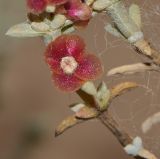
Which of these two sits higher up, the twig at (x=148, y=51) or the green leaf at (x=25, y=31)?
the green leaf at (x=25, y=31)

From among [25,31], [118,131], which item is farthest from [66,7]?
[118,131]

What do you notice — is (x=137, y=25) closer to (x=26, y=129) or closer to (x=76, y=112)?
(x=76, y=112)

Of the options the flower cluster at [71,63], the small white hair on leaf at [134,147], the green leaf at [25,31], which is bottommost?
the small white hair on leaf at [134,147]

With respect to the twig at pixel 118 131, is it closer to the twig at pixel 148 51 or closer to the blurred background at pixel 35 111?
the twig at pixel 148 51

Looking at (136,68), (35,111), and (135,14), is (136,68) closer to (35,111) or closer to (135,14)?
(135,14)

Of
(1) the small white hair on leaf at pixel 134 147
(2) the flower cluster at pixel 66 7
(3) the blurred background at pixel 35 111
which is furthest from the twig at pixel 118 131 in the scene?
(3) the blurred background at pixel 35 111

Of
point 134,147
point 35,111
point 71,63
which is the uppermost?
point 71,63
